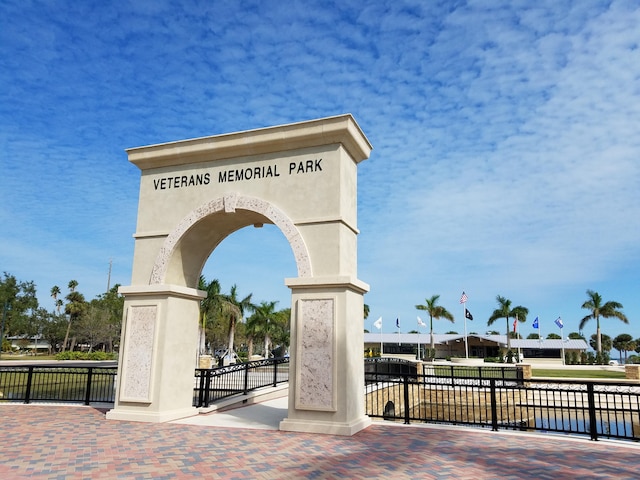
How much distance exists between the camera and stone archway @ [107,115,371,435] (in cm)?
940

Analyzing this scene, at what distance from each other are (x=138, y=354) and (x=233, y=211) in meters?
3.82

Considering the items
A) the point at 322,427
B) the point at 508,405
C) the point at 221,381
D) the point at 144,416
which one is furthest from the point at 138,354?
the point at 508,405

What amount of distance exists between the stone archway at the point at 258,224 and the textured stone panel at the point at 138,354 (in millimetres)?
23

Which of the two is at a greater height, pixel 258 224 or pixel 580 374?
pixel 258 224

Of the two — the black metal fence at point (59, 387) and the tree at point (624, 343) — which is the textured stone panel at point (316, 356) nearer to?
the black metal fence at point (59, 387)

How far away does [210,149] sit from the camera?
1100 cm

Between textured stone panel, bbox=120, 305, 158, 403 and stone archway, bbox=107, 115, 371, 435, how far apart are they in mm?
23

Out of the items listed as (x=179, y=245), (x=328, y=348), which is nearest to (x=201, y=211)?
(x=179, y=245)

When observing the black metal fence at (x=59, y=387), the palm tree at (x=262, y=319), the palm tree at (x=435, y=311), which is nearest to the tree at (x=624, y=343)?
the palm tree at (x=435, y=311)

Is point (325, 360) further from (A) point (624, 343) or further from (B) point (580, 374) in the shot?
(A) point (624, 343)

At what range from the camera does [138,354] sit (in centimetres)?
1062

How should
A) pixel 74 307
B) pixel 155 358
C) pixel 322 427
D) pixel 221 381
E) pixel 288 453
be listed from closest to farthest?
Result: pixel 288 453 < pixel 322 427 < pixel 155 358 < pixel 221 381 < pixel 74 307

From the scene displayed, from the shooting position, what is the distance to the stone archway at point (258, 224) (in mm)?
9398

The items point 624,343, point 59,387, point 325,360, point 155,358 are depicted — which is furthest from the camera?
point 624,343
